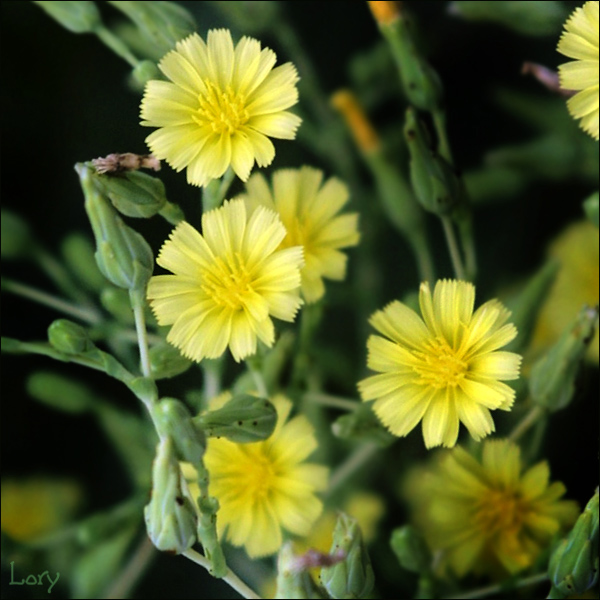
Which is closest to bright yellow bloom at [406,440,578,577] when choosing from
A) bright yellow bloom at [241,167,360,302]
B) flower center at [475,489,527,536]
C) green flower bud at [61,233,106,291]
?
flower center at [475,489,527,536]

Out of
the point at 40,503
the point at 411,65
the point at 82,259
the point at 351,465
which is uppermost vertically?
the point at 411,65

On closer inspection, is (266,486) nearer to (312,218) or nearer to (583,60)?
(312,218)

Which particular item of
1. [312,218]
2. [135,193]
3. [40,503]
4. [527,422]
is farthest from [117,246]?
[40,503]

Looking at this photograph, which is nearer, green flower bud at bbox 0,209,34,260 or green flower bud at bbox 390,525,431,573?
green flower bud at bbox 390,525,431,573

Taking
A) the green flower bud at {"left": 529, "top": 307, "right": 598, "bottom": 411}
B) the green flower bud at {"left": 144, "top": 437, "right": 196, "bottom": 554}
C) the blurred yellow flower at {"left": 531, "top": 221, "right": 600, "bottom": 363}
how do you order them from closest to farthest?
the green flower bud at {"left": 144, "top": 437, "right": 196, "bottom": 554} < the green flower bud at {"left": 529, "top": 307, "right": 598, "bottom": 411} < the blurred yellow flower at {"left": 531, "top": 221, "right": 600, "bottom": 363}

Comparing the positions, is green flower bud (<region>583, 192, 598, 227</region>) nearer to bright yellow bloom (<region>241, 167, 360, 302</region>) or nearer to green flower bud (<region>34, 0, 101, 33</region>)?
bright yellow bloom (<region>241, 167, 360, 302</region>)

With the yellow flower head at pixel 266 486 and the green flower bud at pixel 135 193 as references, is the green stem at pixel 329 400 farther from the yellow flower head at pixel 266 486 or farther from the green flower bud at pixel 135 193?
the green flower bud at pixel 135 193
